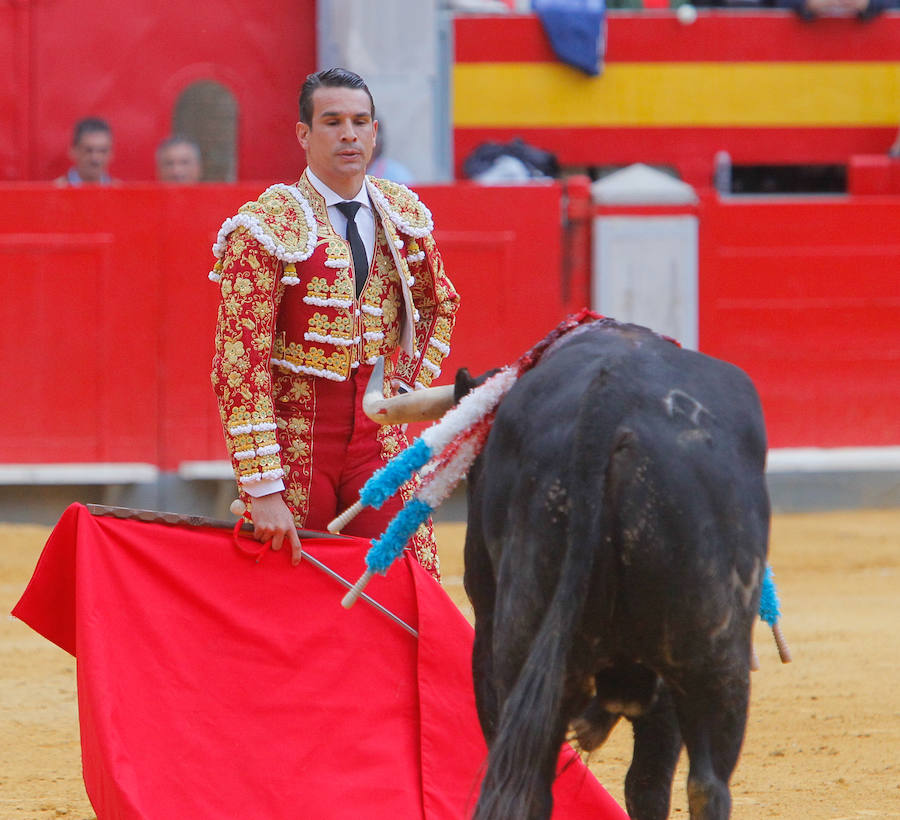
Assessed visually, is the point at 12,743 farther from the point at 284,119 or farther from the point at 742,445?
the point at 284,119

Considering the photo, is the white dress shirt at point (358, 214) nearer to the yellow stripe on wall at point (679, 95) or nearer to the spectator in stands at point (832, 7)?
the yellow stripe on wall at point (679, 95)

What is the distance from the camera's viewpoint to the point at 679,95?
337 inches

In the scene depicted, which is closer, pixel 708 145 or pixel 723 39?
pixel 723 39

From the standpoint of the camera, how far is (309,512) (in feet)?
10.3

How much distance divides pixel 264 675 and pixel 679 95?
20.3 ft

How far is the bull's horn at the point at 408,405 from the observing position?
8.77 feet

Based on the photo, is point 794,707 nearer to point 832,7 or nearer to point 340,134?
point 340,134

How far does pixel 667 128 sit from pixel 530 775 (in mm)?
6846

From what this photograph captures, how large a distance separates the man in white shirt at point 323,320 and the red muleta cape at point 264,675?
0.14 m

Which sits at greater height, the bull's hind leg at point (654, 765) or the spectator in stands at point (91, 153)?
the spectator in stands at point (91, 153)

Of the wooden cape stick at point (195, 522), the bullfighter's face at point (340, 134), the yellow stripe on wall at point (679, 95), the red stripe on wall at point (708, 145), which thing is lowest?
the wooden cape stick at point (195, 522)

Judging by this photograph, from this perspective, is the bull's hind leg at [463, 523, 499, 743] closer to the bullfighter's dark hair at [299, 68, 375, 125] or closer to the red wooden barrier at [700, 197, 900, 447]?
the bullfighter's dark hair at [299, 68, 375, 125]

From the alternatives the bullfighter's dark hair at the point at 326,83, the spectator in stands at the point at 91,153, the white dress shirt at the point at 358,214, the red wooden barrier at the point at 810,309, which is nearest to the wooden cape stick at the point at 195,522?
the white dress shirt at the point at 358,214

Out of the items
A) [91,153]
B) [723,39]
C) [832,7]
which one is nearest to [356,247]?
[91,153]
